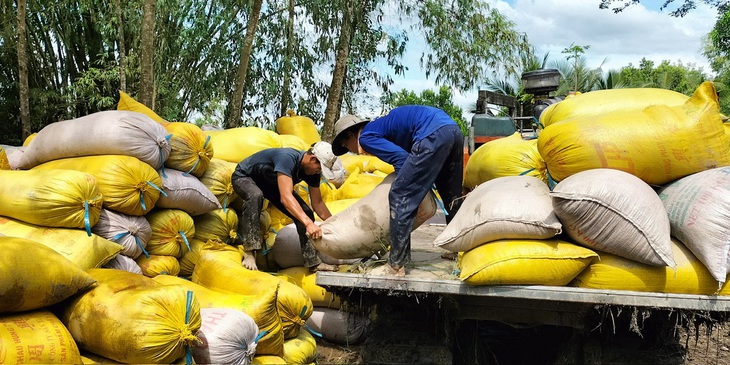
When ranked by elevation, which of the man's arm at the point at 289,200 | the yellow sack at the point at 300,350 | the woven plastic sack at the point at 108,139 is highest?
the woven plastic sack at the point at 108,139

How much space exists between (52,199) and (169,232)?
3.05 feet

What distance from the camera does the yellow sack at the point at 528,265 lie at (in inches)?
104

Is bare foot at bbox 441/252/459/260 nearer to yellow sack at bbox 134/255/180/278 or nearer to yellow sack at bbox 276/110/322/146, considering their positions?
yellow sack at bbox 134/255/180/278

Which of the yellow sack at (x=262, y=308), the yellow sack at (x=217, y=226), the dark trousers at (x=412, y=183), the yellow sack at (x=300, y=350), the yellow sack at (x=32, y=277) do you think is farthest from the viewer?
the yellow sack at (x=217, y=226)

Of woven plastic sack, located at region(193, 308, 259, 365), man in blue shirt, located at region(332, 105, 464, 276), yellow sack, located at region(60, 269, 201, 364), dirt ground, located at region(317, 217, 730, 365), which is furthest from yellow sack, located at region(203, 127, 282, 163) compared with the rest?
yellow sack, located at region(60, 269, 201, 364)

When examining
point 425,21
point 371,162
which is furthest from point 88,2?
point 371,162

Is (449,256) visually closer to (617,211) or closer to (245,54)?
(617,211)

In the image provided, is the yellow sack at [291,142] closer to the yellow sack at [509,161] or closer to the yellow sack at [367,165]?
the yellow sack at [367,165]

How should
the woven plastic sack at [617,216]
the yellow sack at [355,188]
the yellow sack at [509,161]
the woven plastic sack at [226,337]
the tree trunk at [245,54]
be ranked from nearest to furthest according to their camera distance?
the woven plastic sack at [617,216]
the woven plastic sack at [226,337]
the yellow sack at [509,161]
the yellow sack at [355,188]
the tree trunk at [245,54]

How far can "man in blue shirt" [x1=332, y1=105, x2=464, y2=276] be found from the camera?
124 inches

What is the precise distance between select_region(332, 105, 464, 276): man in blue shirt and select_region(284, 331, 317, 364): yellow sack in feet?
3.02

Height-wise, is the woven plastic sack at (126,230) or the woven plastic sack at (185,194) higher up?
the woven plastic sack at (185,194)

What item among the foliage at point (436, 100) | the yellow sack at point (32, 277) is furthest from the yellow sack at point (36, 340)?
the foliage at point (436, 100)

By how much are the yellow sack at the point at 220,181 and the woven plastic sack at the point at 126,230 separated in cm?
74
